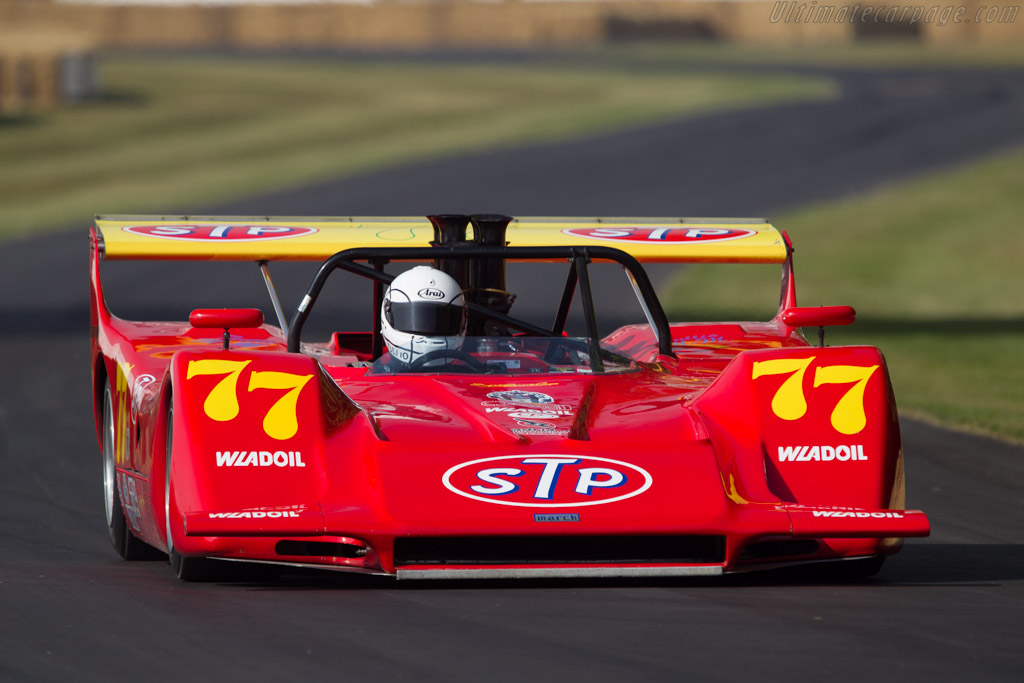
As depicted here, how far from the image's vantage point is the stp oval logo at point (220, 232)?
8.91 m

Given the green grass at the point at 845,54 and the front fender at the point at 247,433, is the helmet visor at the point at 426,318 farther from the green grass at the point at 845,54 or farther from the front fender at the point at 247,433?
the green grass at the point at 845,54

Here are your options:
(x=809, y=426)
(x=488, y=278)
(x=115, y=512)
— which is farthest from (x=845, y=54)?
(x=809, y=426)

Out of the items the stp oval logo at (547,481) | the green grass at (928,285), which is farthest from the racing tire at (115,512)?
the green grass at (928,285)

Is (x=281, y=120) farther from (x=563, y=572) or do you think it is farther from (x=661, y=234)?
(x=563, y=572)

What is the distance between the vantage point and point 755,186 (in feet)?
118

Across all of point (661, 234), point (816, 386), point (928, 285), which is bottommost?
point (928, 285)

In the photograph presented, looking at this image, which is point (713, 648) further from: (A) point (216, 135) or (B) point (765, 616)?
(A) point (216, 135)

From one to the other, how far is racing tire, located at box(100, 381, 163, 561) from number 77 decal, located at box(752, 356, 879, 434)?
A: 2636 mm

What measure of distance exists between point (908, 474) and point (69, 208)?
26681mm

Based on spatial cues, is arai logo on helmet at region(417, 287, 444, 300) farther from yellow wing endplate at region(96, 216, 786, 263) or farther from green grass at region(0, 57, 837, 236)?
green grass at region(0, 57, 837, 236)

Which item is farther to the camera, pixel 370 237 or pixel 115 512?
pixel 370 237

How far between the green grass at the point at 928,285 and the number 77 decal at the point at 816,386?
3273 millimetres

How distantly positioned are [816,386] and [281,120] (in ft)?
142

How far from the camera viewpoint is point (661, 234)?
921 cm
